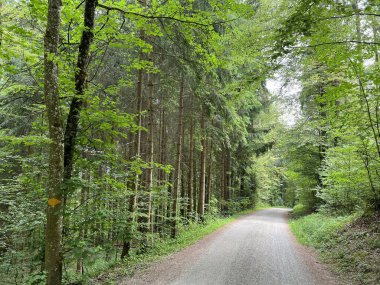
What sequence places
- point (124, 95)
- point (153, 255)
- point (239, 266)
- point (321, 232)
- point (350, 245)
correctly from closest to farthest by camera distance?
point (239, 266) < point (350, 245) < point (153, 255) < point (321, 232) < point (124, 95)

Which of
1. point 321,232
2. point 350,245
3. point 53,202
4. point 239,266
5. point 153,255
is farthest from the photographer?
point 321,232

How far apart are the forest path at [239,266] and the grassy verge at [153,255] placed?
0.44 meters

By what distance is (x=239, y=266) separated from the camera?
24.6ft

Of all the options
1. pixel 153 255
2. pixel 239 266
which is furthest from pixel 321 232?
pixel 153 255

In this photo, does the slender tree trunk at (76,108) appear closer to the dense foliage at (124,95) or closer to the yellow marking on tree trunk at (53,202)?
the dense foliage at (124,95)

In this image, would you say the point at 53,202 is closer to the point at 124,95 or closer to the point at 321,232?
the point at 124,95

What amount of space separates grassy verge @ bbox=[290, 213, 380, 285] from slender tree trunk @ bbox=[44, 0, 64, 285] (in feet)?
21.4

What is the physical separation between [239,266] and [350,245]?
4.06 m

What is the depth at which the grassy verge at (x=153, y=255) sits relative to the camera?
731 centimetres

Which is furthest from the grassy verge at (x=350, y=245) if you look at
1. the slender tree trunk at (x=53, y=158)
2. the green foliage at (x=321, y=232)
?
the slender tree trunk at (x=53, y=158)

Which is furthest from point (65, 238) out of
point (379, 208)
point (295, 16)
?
point (379, 208)

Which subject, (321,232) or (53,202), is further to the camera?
(321,232)

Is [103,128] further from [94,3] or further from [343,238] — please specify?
[343,238]

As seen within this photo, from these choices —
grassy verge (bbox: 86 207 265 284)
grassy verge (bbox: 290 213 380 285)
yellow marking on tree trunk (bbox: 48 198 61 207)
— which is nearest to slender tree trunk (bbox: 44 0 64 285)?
yellow marking on tree trunk (bbox: 48 198 61 207)
